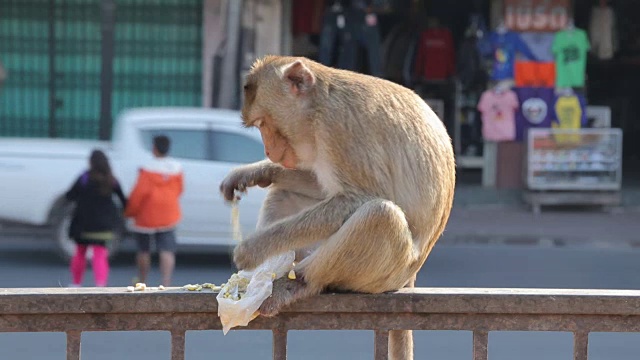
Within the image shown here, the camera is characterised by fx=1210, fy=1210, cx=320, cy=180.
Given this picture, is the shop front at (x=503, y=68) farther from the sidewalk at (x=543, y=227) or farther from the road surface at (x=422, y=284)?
the road surface at (x=422, y=284)

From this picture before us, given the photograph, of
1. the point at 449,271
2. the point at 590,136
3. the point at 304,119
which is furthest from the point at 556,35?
the point at 304,119

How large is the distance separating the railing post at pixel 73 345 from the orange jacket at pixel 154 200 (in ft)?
24.0

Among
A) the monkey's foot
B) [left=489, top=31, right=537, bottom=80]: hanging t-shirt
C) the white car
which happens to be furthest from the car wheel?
the monkey's foot

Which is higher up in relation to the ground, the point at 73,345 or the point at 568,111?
the point at 568,111

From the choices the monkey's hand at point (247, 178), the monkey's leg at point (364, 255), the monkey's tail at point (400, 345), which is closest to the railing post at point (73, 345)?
the monkey's leg at point (364, 255)

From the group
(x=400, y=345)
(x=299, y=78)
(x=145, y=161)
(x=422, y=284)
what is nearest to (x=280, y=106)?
(x=299, y=78)

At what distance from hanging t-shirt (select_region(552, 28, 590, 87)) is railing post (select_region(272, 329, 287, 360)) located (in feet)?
47.4

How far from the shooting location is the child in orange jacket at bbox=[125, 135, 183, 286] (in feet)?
35.2

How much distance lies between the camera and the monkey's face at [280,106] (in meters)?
4.31

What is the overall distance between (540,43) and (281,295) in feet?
47.5

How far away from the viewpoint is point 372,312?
3.54 metres

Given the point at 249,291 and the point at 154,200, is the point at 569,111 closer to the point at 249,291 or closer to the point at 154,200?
the point at 154,200

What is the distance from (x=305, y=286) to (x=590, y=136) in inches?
545

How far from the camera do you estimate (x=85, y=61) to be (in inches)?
669
